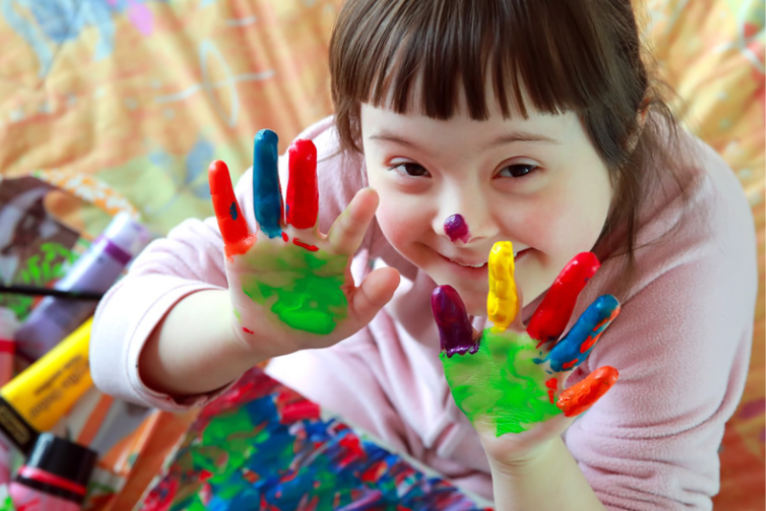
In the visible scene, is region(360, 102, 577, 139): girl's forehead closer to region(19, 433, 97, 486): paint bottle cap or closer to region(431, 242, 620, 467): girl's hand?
region(431, 242, 620, 467): girl's hand

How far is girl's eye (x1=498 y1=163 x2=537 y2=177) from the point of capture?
1.81ft

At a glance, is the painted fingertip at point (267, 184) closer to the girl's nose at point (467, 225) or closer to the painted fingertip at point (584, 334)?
the girl's nose at point (467, 225)

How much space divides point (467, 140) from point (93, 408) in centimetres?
69

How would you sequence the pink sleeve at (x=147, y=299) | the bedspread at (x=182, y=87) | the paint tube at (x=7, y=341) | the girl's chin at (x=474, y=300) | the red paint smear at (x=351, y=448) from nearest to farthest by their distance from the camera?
the girl's chin at (x=474, y=300) → the pink sleeve at (x=147, y=299) → the red paint smear at (x=351, y=448) → the paint tube at (x=7, y=341) → the bedspread at (x=182, y=87)

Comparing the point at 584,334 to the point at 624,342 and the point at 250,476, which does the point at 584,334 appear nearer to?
the point at 624,342

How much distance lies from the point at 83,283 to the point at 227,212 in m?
0.60

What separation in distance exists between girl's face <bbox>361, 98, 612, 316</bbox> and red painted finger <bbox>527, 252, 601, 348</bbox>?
0.07m

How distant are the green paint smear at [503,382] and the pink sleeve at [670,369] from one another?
0.21m

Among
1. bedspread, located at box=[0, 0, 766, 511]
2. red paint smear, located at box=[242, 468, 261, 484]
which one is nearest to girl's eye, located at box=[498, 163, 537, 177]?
red paint smear, located at box=[242, 468, 261, 484]

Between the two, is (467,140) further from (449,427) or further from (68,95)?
(68,95)

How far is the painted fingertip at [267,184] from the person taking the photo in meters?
0.51

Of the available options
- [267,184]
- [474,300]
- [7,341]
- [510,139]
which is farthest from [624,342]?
[7,341]

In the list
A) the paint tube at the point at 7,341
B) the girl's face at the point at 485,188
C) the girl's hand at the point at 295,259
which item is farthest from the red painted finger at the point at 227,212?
the paint tube at the point at 7,341

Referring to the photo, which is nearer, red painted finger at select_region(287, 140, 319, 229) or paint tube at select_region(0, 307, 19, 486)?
red painted finger at select_region(287, 140, 319, 229)
